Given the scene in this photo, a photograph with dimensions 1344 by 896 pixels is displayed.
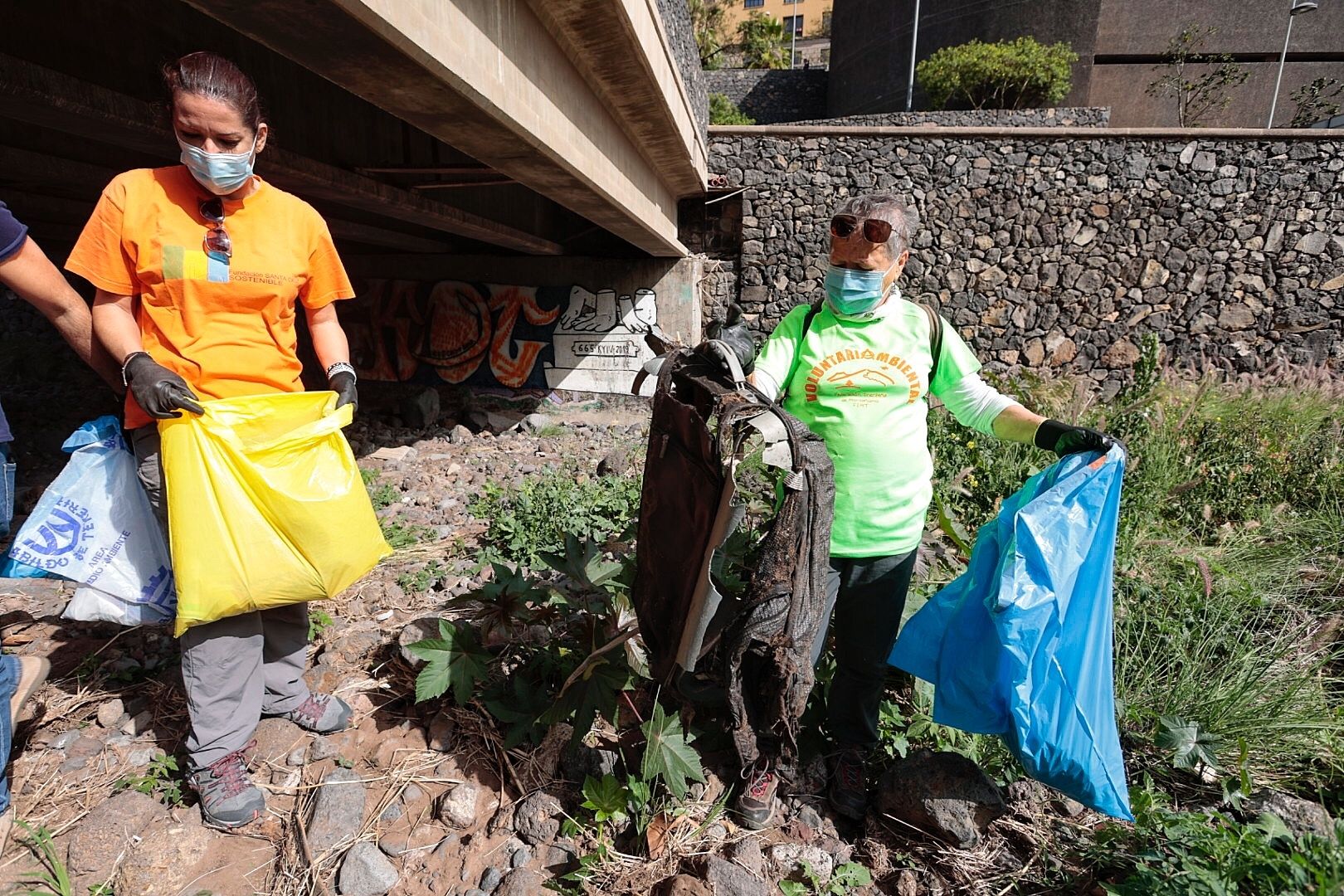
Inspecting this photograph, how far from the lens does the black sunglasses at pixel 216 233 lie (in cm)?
182

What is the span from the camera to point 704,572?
1521 mm

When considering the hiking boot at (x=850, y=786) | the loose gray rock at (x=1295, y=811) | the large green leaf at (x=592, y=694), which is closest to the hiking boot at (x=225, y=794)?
the large green leaf at (x=592, y=694)

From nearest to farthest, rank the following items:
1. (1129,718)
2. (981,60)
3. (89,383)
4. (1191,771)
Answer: (1191,771) < (1129,718) < (89,383) < (981,60)

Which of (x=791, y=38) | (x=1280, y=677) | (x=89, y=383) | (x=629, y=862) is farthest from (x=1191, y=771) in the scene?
(x=791, y=38)

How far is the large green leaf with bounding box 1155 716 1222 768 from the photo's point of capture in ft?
7.47

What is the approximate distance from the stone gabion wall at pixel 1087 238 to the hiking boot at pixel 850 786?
8202 millimetres

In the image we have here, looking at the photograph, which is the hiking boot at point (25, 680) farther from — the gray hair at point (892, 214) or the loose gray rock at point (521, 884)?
the gray hair at point (892, 214)

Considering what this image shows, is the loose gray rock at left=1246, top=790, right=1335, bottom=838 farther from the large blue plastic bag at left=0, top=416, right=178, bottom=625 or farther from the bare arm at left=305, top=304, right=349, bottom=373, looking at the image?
the large blue plastic bag at left=0, top=416, right=178, bottom=625

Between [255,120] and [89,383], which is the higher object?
[255,120]

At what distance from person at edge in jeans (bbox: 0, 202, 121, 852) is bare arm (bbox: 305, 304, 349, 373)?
535mm

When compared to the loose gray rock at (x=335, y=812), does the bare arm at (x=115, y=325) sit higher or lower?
higher

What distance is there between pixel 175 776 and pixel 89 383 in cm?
1011

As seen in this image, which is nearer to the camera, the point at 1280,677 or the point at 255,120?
the point at 255,120

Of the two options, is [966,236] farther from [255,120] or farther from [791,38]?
[791,38]
